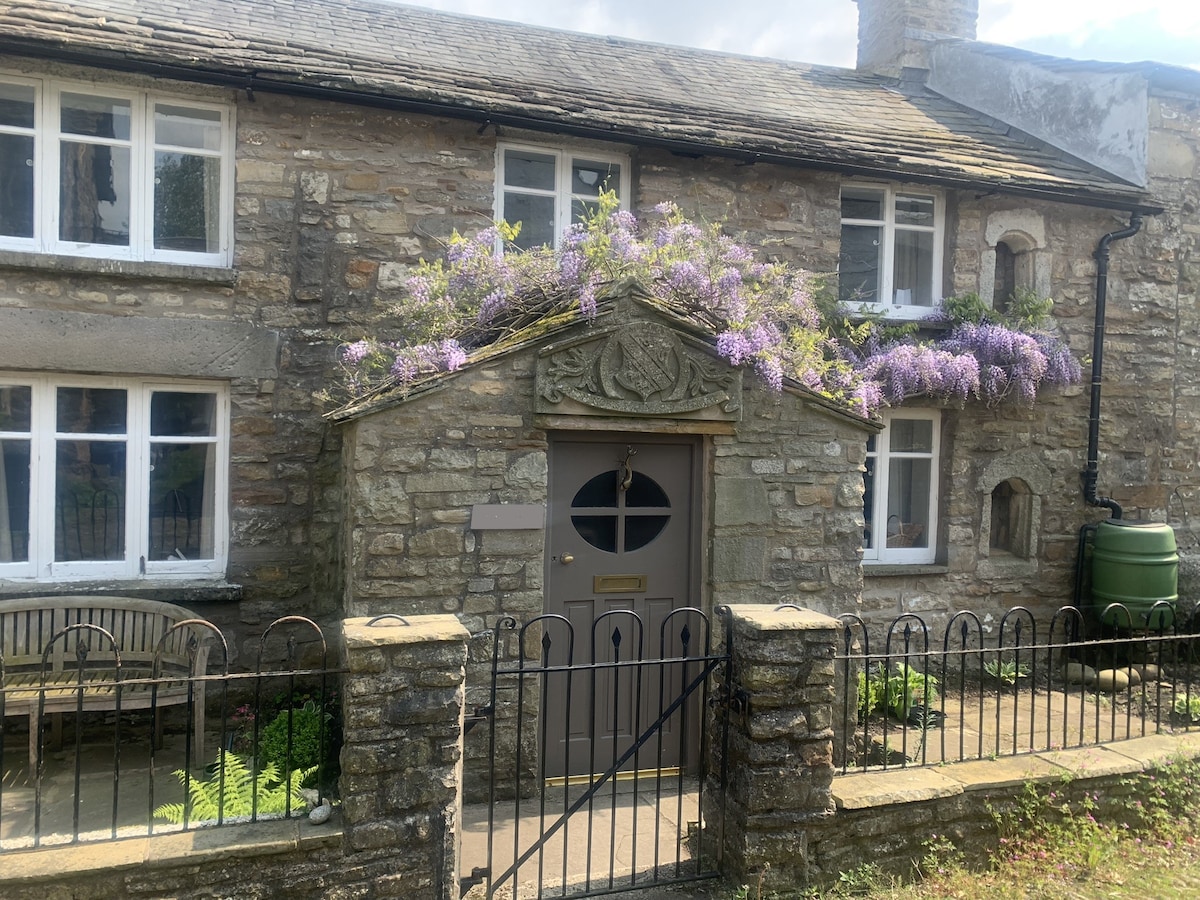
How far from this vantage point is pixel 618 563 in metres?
5.69

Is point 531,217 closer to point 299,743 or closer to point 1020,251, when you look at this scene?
point 299,743

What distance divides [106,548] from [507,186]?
433 cm

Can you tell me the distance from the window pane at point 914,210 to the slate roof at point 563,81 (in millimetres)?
428

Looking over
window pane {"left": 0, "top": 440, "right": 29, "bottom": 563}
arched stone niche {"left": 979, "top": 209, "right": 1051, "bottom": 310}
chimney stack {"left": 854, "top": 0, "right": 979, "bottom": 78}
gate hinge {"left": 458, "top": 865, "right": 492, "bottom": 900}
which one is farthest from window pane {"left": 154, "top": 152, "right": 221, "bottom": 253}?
chimney stack {"left": 854, "top": 0, "right": 979, "bottom": 78}

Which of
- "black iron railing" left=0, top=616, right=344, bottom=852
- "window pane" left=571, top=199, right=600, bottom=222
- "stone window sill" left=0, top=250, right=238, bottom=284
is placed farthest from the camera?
"window pane" left=571, top=199, right=600, bottom=222

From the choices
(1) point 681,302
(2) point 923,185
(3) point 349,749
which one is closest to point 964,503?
(2) point 923,185

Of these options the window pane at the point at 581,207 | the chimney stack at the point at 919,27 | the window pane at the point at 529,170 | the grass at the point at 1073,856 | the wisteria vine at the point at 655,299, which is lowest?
the grass at the point at 1073,856

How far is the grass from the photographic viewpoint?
4148 mm

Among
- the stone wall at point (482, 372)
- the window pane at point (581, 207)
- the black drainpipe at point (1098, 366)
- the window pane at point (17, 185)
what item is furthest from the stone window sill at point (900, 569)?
the window pane at point (17, 185)

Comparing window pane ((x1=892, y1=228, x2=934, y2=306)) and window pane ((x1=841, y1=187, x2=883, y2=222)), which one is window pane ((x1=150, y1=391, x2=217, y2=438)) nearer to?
window pane ((x1=841, y1=187, x2=883, y2=222))

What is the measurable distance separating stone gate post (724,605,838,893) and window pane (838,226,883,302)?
508cm

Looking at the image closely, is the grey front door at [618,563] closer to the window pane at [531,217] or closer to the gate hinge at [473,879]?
the gate hinge at [473,879]

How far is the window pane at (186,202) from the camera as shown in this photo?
661 cm

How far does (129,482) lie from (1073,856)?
6705mm
